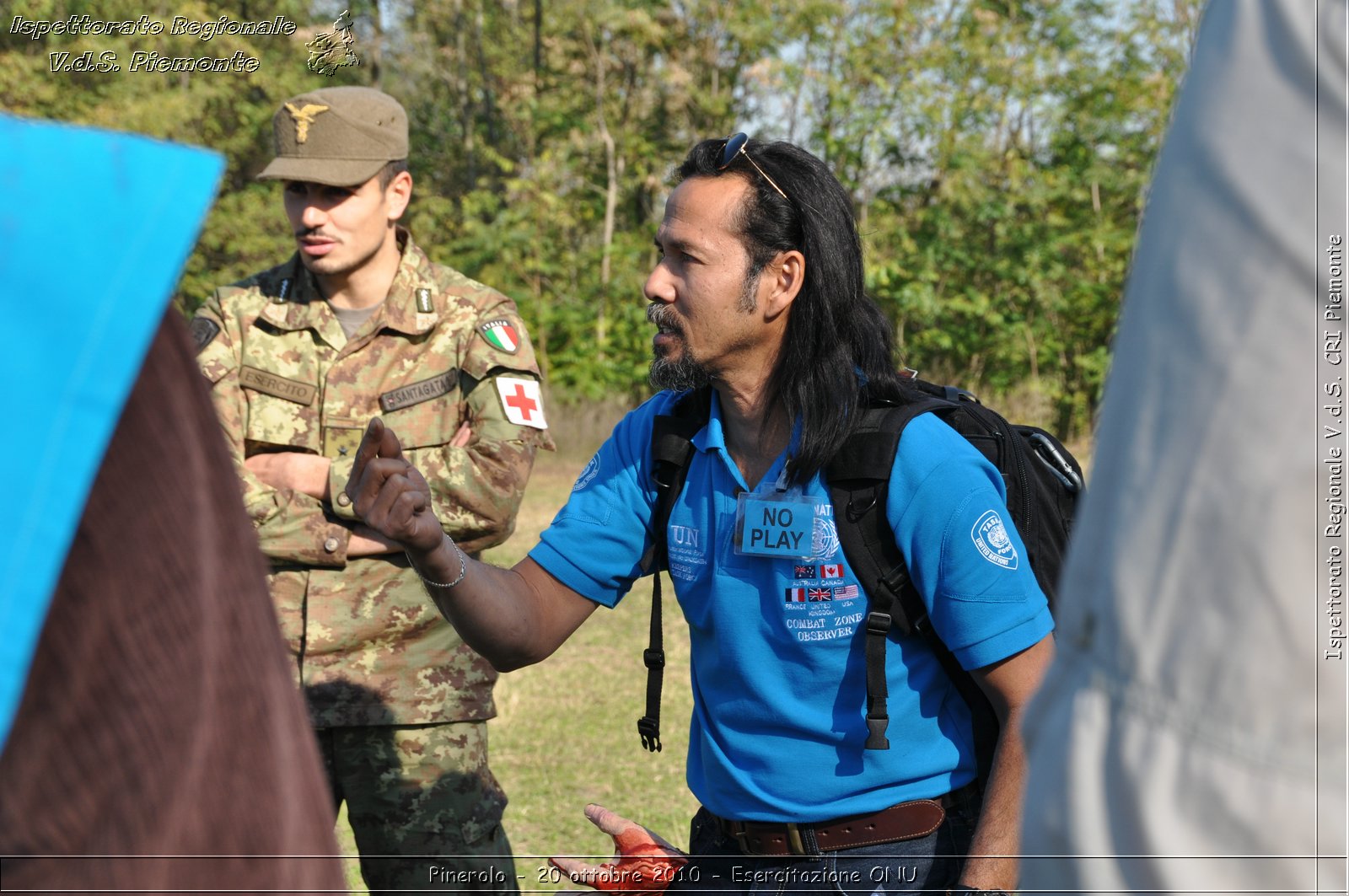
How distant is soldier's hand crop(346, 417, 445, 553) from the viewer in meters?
2.33

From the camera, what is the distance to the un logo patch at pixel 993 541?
226 centimetres

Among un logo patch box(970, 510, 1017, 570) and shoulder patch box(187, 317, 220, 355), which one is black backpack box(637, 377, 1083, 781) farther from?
shoulder patch box(187, 317, 220, 355)

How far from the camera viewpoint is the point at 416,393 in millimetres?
3576

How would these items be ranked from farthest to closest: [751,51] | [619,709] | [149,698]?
[751,51], [619,709], [149,698]

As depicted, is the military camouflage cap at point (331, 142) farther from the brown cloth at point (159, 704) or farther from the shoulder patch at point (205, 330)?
the brown cloth at point (159, 704)

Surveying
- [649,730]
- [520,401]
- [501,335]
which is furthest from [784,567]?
[501,335]

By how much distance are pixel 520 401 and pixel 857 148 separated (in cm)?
1343

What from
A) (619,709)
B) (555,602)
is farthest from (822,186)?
(619,709)

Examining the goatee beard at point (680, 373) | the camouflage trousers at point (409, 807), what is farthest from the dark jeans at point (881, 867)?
the camouflage trousers at point (409, 807)

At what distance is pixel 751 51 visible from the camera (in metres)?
15.9

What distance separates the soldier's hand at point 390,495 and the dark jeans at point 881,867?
906 mm

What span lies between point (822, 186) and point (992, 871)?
143cm

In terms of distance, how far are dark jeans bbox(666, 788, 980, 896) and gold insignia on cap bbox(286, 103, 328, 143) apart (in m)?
2.42

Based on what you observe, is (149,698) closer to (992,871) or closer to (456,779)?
(992,871)
